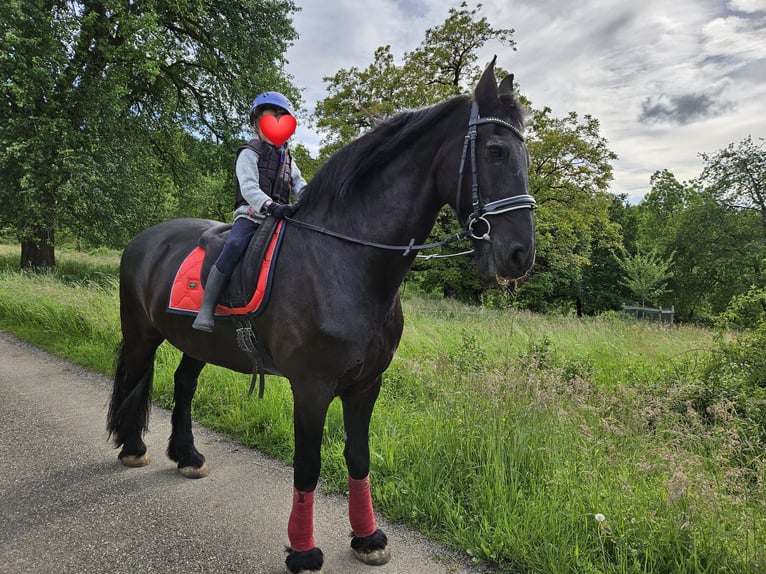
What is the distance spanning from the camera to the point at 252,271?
2.51 m

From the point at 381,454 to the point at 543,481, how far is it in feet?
4.13

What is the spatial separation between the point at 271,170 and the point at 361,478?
6.75 ft

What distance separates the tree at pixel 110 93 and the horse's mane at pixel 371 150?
12.5m

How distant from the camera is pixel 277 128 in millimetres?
2752

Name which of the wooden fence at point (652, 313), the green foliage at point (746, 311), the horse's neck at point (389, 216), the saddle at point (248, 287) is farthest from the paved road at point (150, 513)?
the wooden fence at point (652, 313)

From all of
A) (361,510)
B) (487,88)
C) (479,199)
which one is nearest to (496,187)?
(479,199)

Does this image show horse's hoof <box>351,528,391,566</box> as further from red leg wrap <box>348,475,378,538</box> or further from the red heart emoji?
the red heart emoji

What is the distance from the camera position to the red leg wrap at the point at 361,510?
2.53 m

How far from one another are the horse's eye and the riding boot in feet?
5.62

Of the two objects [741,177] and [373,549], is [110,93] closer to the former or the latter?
[373,549]

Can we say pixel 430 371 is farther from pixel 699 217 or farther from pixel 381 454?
pixel 699 217

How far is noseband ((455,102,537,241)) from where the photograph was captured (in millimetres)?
1849

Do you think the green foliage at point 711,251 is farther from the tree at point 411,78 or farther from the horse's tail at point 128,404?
the horse's tail at point 128,404

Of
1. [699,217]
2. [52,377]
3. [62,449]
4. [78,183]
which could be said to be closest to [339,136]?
[78,183]
